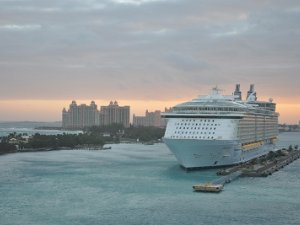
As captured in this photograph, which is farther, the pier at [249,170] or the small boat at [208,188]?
the pier at [249,170]

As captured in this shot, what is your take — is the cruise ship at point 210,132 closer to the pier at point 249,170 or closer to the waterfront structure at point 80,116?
the pier at point 249,170

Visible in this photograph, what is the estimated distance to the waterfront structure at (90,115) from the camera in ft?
452

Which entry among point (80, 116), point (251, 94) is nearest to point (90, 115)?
point (80, 116)

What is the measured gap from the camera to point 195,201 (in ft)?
68.5

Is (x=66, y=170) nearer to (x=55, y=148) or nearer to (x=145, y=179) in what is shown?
(x=145, y=179)

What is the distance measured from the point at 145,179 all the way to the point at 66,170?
6.62 m

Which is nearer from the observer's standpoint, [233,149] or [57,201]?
[57,201]

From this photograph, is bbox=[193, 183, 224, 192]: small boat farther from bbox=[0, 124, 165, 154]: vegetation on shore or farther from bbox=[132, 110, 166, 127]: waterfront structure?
bbox=[132, 110, 166, 127]: waterfront structure

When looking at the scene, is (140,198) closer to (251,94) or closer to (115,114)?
(251,94)

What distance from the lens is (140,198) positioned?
21.4 metres

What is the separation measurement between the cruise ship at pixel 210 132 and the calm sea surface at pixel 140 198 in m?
1.01

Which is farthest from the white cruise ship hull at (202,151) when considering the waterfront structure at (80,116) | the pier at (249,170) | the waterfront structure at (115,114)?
the waterfront structure at (80,116)

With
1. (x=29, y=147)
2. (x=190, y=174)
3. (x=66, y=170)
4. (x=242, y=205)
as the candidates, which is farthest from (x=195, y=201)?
(x=29, y=147)

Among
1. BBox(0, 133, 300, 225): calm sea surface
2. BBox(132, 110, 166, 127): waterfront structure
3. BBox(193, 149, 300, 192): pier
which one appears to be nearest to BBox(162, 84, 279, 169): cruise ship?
BBox(193, 149, 300, 192): pier
